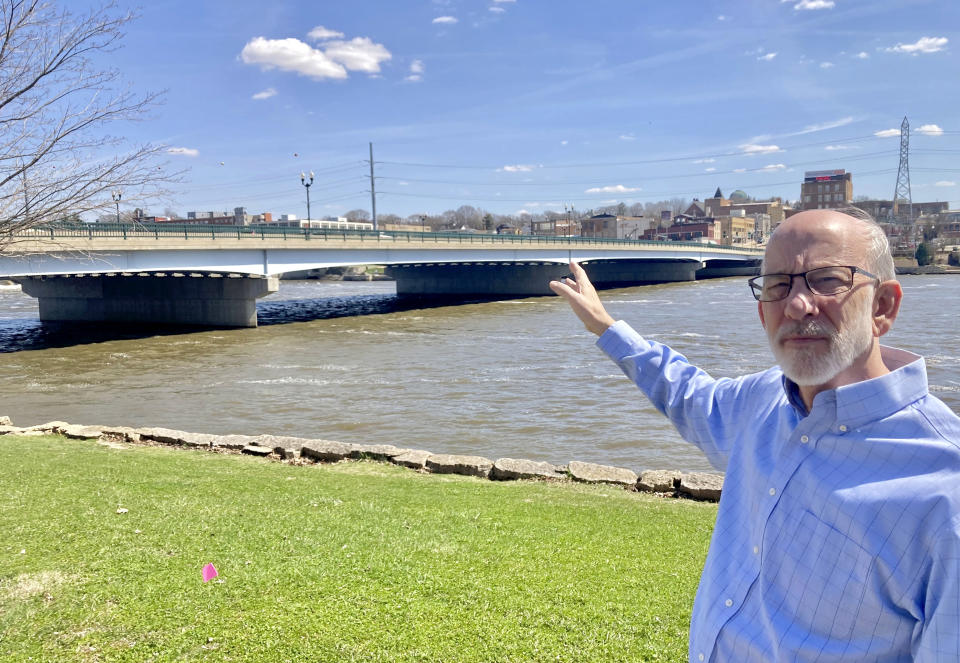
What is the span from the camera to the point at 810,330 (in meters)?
1.75

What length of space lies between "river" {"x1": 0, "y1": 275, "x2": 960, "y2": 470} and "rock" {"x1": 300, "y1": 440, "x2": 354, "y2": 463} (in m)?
2.72

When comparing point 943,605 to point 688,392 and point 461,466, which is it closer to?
point 688,392

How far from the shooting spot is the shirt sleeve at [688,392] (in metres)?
2.20

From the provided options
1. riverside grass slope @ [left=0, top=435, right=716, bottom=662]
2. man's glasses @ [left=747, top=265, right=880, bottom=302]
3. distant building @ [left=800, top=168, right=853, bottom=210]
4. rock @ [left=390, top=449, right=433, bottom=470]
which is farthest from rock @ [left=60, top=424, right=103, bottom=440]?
distant building @ [left=800, top=168, right=853, bottom=210]

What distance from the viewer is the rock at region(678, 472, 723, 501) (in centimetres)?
817

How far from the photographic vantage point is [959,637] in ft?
4.47

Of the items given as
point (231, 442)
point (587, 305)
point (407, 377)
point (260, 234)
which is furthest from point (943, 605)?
point (260, 234)

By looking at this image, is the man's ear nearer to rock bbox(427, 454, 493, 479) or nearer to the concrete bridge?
rock bbox(427, 454, 493, 479)

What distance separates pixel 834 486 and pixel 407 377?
65.6 feet

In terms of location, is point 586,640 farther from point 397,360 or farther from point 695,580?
point 397,360

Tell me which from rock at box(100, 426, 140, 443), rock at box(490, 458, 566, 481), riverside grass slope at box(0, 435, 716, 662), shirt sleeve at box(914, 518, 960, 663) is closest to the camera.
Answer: shirt sleeve at box(914, 518, 960, 663)

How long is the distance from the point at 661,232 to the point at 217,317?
422 feet

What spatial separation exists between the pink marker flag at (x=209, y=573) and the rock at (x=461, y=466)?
460 centimetres

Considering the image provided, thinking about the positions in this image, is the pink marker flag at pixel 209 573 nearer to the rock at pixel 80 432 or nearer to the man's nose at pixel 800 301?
the man's nose at pixel 800 301
